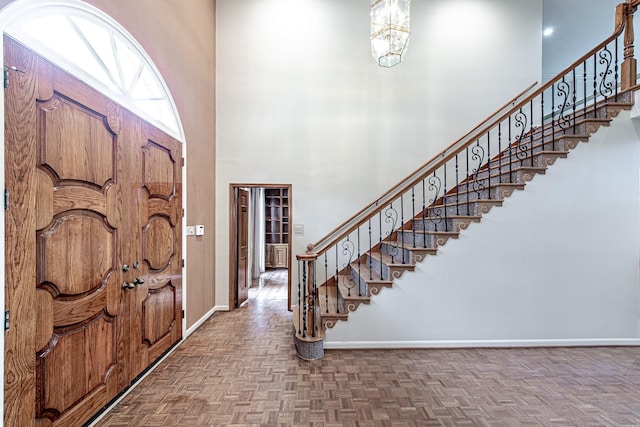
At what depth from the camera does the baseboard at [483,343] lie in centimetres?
323

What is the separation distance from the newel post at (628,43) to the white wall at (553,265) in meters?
0.39

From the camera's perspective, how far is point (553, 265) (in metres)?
3.32

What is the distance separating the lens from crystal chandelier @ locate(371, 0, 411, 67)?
8.83ft

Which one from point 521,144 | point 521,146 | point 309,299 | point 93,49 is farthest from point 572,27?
point 93,49

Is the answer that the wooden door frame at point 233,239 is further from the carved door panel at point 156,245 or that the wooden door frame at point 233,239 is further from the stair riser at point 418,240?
the stair riser at point 418,240

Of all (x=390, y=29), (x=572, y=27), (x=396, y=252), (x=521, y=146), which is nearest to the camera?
(x=390, y=29)

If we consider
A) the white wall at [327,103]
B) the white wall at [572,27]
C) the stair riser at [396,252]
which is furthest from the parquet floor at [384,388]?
the white wall at [572,27]

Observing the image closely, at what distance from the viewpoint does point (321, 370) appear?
280 cm

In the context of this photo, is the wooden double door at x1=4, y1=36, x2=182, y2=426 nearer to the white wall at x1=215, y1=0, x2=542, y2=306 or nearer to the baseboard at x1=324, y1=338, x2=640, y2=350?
the baseboard at x1=324, y1=338, x2=640, y2=350

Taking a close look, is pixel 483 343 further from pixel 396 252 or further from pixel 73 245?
pixel 73 245

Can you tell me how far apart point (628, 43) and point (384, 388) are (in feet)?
14.9

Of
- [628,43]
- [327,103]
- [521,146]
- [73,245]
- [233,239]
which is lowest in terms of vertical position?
[233,239]

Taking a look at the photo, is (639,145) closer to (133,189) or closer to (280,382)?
(280,382)

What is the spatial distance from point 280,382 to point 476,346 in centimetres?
215
